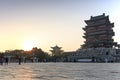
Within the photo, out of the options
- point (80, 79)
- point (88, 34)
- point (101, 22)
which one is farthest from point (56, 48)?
point (80, 79)

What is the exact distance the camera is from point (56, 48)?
194 m

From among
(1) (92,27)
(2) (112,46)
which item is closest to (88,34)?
(1) (92,27)

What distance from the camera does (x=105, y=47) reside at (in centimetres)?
16462

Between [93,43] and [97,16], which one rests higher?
[97,16]

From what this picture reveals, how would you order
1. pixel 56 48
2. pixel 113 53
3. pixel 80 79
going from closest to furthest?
pixel 80 79 → pixel 113 53 → pixel 56 48

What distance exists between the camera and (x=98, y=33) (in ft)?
549

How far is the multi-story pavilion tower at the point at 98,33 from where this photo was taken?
528ft

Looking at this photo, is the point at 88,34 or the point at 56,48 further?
the point at 56,48

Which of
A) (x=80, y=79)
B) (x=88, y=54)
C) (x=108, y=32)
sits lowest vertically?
(x=80, y=79)

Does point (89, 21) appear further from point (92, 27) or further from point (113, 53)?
point (113, 53)

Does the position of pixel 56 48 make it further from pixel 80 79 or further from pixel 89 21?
pixel 80 79

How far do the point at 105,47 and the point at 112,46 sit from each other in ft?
12.1

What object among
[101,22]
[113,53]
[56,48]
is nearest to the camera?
[113,53]

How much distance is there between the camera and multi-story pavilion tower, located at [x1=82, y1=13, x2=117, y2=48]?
161 metres
